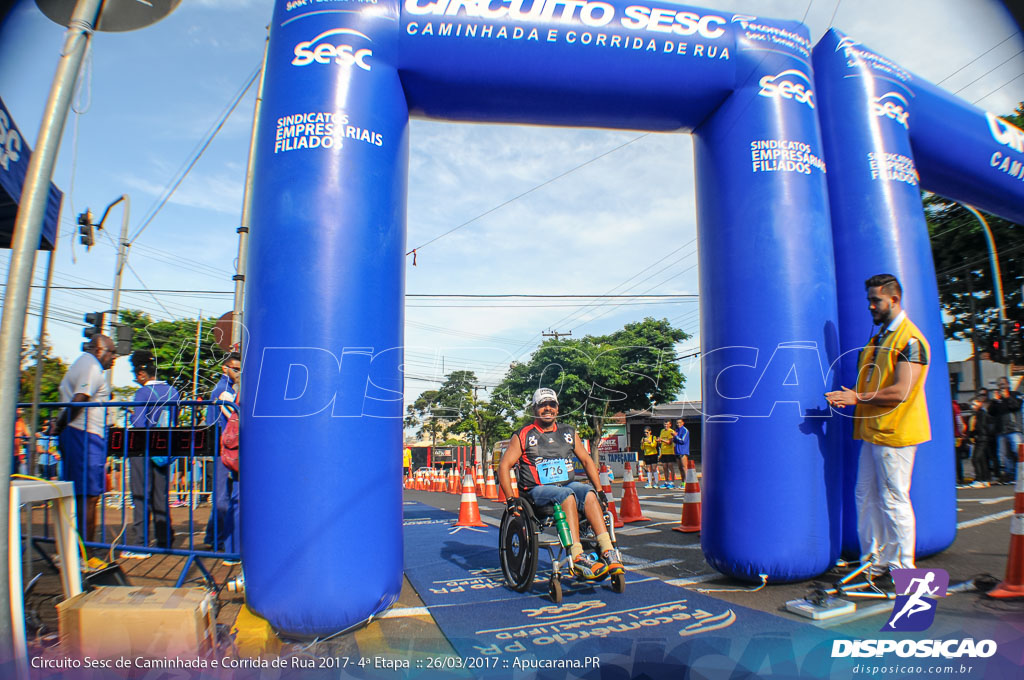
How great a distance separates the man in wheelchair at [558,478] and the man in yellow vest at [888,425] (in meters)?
1.79

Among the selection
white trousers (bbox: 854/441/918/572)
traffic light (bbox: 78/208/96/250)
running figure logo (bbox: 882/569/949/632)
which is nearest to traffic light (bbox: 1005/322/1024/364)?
white trousers (bbox: 854/441/918/572)

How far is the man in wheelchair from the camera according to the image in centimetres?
403

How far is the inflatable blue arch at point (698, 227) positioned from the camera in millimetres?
3422

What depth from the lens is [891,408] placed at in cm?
398

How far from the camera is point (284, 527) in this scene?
332 centimetres

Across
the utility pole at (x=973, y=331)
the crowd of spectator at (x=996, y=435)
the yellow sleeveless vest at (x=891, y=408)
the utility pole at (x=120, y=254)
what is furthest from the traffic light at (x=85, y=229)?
the utility pole at (x=973, y=331)

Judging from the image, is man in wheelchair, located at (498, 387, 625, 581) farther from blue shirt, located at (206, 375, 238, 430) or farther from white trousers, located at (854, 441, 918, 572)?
blue shirt, located at (206, 375, 238, 430)

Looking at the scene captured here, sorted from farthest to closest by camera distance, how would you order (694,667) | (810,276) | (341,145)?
1. (810,276)
2. (341,145)
3. (694,667)

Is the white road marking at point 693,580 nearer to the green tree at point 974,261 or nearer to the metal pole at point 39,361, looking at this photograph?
the metal pole at point 39,361

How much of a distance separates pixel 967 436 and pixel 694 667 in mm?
11926

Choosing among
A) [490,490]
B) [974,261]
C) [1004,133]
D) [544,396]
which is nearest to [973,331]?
[974,261]

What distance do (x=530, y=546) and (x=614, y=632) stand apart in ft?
3.18

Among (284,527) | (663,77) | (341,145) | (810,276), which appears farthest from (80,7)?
(810,276)

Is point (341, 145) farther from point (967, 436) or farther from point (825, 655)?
point (967, 436)
